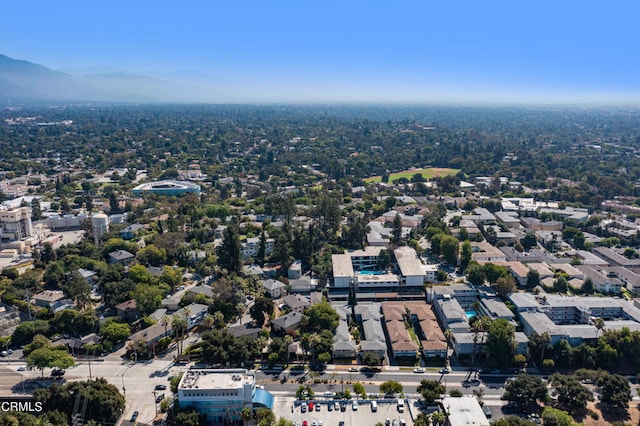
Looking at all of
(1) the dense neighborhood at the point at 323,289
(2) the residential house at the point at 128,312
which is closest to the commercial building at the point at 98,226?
(1) the dense neighborhood at the point at 323,289

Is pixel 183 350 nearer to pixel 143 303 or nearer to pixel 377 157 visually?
pixel 143 303

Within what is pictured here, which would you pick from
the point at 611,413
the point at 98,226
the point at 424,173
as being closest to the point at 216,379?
the point at 611,413

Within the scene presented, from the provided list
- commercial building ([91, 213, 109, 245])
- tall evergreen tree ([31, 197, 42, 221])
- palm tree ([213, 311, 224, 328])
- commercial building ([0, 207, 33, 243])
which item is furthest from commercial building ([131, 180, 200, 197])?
palm tree ([213, 311, 224, 328])

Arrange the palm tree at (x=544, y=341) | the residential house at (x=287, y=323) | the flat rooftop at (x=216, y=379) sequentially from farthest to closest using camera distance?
the residential house at (x=287, y=323) < the palm tree at (x=544, y=341) < the flat rooftop at (x=216, y=379)

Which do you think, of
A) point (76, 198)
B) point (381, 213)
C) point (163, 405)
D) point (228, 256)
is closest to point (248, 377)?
point (163, 405)

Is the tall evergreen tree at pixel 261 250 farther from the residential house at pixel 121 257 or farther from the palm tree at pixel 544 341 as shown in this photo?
the palm tree at pixel 544 341

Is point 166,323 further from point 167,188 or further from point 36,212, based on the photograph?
point 167,188

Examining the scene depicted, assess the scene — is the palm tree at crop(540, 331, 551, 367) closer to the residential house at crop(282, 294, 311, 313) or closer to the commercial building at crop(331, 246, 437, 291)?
the commercial building at crop(331, 246, 437, 291)

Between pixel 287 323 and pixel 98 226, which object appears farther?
pixel 98 226
